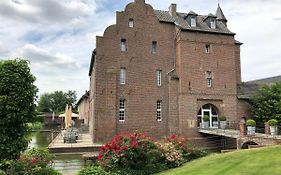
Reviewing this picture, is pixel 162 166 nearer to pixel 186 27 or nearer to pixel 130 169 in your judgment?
pixel 130 169

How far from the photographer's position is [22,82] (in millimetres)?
10375

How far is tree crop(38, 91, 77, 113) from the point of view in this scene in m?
94.6

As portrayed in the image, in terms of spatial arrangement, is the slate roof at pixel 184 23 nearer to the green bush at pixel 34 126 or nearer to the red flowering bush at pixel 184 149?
the green bush at pixel 34 126

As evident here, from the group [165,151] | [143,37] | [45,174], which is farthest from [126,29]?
[45,174]

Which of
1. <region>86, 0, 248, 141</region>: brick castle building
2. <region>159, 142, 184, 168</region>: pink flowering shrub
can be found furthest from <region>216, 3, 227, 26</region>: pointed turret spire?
<region>159, 142, 184, 168</region>: pink flowering shrub

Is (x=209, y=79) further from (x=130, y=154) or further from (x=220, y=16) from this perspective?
(x=130, y=154)

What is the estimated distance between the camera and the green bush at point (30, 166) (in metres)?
9.46

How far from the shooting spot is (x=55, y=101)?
96250 mm

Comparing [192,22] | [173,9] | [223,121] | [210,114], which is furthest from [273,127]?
[173,9]

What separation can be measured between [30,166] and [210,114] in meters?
22.3

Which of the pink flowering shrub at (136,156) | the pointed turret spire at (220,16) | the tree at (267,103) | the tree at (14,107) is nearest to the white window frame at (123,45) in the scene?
the tree at (267,103)

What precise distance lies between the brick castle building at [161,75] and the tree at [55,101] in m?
70.2

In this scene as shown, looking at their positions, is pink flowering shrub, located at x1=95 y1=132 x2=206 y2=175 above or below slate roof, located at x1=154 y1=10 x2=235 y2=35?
below

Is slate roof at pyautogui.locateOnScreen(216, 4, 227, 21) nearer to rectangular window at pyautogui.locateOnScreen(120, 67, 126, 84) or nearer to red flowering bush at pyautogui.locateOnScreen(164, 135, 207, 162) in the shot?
rectangular window at pyautogui.locateOnScreen(120, 67, 126, 84)
